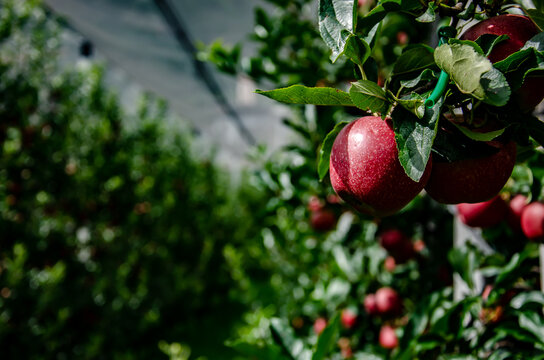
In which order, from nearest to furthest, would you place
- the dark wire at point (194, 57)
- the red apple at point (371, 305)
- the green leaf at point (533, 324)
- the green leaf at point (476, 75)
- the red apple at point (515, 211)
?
the green leaf at point (476, 75), the green leaf at point (533, 324), the red apple at point (515, 211), the red apple at point (371, 305), the dark wire at point (194, 57)

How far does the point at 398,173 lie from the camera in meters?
0.41

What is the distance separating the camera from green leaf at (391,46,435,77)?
1.36 feet

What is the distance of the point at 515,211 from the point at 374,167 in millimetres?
528

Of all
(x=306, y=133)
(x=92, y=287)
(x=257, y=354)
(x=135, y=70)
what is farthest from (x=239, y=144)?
(x=257, y=354)

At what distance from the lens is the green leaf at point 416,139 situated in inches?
13.2

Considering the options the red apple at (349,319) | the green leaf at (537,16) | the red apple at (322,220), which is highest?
the green leaf at (537,16)

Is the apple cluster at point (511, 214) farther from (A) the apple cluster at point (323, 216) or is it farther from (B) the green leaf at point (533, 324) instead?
(A) the apple cluster at point (323, 216)

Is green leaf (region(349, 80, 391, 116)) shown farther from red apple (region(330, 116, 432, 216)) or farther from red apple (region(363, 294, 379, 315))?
red apple (region(363, 294, 379, 315))

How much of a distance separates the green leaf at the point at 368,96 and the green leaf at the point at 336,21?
1.6 inches

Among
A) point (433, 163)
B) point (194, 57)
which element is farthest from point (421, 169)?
point (194, 57)

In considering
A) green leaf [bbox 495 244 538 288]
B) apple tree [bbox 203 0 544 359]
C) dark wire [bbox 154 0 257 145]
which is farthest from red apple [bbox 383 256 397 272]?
dark wire [bbox 154 0 257 145]

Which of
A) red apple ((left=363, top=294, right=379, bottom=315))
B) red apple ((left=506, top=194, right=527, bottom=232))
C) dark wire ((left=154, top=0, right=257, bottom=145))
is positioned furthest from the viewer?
dark wire ((left=154, top=0, right=257, bottom=145))

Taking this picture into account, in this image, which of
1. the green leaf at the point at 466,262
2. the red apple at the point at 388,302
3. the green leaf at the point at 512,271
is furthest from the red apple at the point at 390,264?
the green leaf at the point at 512,271

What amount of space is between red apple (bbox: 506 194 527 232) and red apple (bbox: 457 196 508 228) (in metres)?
0.05
